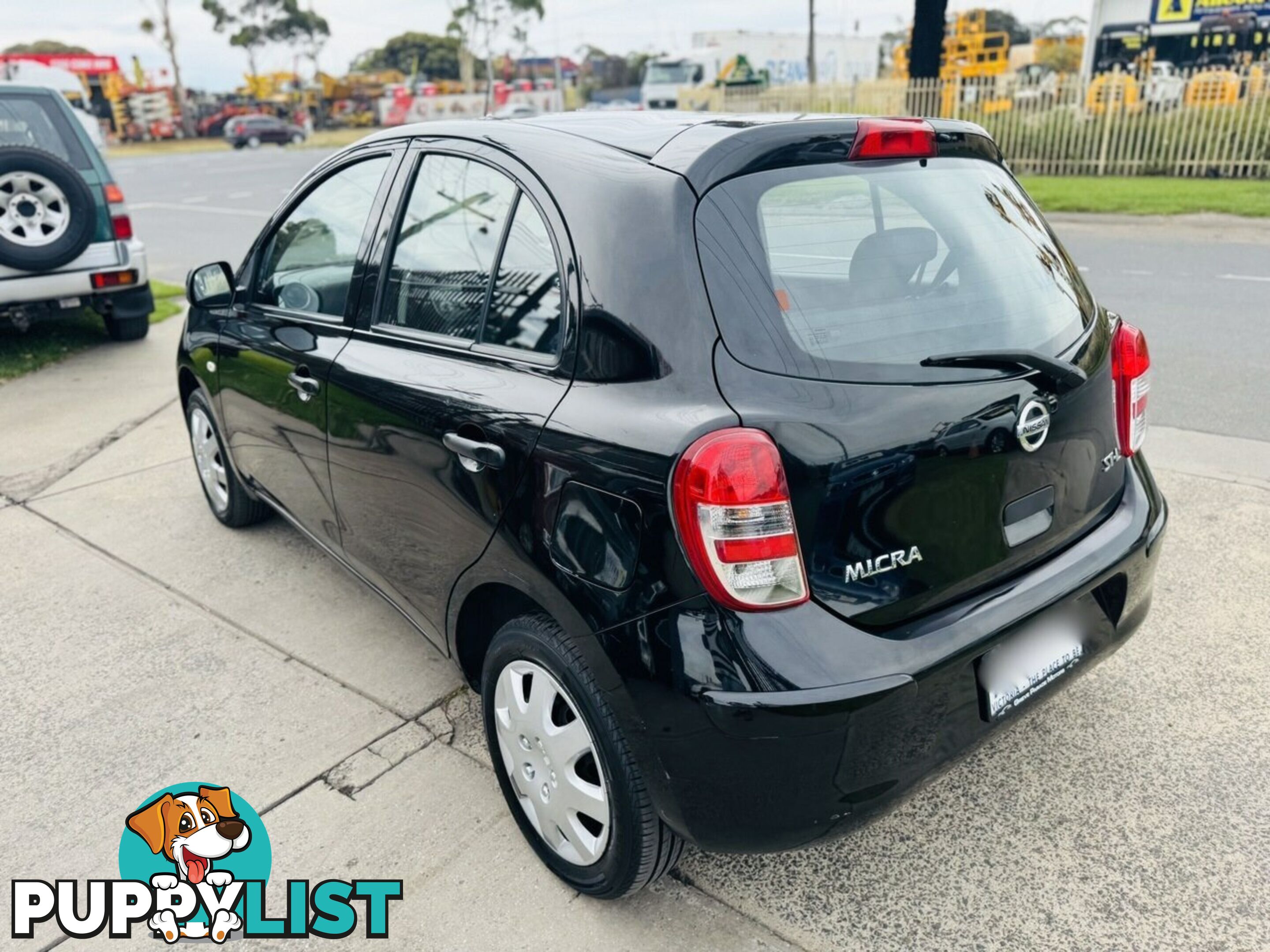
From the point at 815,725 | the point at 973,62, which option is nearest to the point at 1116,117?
the point at 815,725

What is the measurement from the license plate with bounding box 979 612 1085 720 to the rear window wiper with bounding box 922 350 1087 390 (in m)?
0.53

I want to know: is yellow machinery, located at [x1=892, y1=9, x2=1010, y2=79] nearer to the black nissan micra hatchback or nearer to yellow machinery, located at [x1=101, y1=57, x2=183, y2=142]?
the black nissan micra hatchback

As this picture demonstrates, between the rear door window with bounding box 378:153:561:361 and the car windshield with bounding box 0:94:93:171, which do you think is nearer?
the rear door window with bounding box 378:153:561:361

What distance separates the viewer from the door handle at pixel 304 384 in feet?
9.88

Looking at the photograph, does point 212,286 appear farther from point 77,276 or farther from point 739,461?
point 77,276

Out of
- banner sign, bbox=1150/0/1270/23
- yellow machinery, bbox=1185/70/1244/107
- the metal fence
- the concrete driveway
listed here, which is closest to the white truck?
banner sign, bbox=1150/0/1270/23

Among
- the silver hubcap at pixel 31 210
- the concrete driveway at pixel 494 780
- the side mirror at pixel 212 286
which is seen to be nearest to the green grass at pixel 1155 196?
the concrete driveway at pixel 494 780

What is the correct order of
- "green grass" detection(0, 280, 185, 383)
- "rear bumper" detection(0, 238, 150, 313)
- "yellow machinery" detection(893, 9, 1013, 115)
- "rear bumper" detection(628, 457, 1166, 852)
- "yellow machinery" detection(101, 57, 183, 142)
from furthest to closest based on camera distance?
"yellow machinery" detection(101, 57, 183, 142)
"yellow machinery" detection(893, 9, 1013, 115)
"green grass" detection(0, 280, 185, 383)
"rear bumper" detection(0, 238, 150, 313)
"rear bumper" detection(628, 457, 1166, 852)

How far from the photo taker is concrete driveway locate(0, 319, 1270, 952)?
2.21 metres

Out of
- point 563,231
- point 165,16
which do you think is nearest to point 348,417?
point 563,231

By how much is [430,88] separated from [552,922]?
68.7m

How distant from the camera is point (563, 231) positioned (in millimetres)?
2188

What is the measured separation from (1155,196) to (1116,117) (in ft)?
10.5

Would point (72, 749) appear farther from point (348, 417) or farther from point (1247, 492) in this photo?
point (1247, 492)
